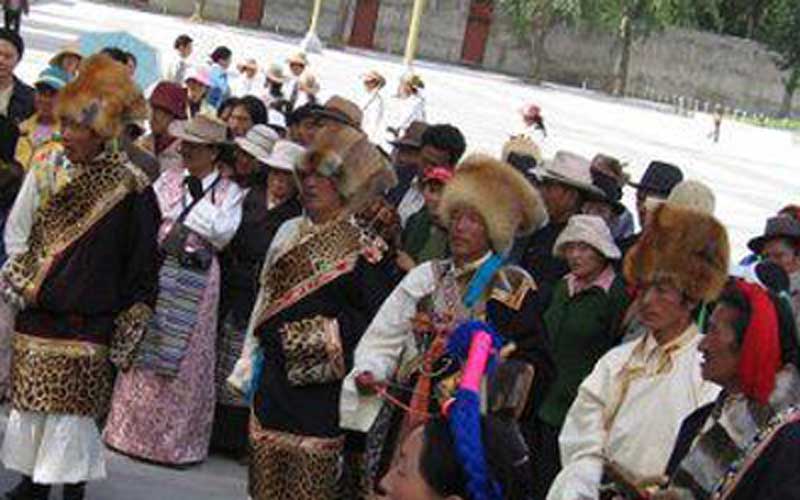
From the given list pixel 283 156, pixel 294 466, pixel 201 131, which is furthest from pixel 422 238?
pixel 294 466

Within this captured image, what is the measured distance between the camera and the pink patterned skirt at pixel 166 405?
8.35 metres

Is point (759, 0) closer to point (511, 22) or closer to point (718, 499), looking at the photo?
point (511, 22)

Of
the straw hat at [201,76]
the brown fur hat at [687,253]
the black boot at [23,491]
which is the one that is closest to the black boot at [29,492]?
the black boot at [23,491]

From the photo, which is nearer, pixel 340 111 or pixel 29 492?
pixel 29 492

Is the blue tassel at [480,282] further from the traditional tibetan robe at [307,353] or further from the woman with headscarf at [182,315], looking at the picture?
the woman with headscarf at [182,315]

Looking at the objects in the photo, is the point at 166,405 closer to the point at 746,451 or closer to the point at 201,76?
the point at 746,451

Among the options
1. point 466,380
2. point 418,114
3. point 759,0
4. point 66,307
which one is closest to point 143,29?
point 418,114

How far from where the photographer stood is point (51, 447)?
6.59 metres

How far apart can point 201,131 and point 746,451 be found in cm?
475

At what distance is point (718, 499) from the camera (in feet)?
13.4

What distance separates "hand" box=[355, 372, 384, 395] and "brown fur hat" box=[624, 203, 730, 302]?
1158mm

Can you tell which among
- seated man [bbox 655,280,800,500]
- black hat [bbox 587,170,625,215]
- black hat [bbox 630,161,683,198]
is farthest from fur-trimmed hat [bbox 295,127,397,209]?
black hat [bbox 630,161,683,198]

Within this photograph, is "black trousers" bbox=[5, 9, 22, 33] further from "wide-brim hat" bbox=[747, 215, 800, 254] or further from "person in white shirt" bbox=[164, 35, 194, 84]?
"wide-brim hat" bbox=[747, 215, 800, 254]

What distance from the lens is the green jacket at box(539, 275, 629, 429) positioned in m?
6.98
